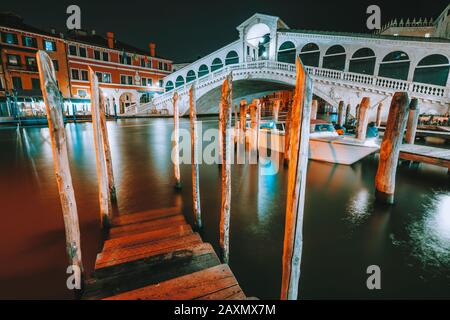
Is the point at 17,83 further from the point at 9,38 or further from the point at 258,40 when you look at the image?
the point at 258,40

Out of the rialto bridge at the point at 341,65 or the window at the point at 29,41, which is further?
the window at the point at 29,41

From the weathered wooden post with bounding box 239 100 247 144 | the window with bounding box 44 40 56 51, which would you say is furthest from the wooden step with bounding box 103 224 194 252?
the window with bounding box 44 40 56 51

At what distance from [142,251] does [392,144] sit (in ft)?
17.7

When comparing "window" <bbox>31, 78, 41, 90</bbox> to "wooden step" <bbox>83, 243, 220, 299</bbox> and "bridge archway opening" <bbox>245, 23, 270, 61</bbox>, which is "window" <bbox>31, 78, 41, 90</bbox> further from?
"wooden step" <bbox>83, 243, 220, 299</bbox>

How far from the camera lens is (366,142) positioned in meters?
7.61

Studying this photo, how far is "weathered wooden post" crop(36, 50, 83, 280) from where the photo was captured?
213 cm

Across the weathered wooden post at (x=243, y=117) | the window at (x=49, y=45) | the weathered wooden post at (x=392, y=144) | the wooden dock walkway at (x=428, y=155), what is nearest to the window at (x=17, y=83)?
the window at (x=49, y=45)

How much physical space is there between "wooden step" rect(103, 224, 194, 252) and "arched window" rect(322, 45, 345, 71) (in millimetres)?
20138

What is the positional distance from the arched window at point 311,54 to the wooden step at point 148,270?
21.1m

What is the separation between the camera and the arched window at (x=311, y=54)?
19688mm

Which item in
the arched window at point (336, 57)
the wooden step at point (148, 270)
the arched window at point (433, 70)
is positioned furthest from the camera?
the arched window at point (336, 57)

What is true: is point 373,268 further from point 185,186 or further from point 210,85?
point 210,85

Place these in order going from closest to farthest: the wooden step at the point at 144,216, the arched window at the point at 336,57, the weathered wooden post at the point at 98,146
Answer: the weathered wooden post at the point at 98,146 → the wooden step at the point at 144,216 → the arched window at the point at 336,57

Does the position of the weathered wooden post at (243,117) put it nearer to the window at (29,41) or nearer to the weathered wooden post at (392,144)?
the weathered wooden post at (392,144)
